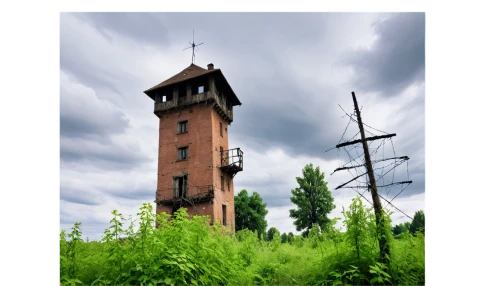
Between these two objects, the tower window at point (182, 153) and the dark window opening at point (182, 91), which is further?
the dark window opening at point (182, 91)

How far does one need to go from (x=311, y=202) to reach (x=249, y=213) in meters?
10.2

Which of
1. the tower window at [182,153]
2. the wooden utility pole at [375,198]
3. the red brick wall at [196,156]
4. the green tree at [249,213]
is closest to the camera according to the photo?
the wooden utility pole at [375,198]

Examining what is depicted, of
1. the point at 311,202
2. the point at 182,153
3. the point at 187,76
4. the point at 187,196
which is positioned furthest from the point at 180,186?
the point at 311,202

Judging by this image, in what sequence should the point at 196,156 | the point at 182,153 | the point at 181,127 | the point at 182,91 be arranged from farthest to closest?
1. the point at 182,91
2. the point at 181,127
3. the point at 182,153
4. the point at 196,156

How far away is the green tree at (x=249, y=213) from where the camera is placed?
3975 cm

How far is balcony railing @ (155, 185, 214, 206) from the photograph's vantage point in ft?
71.3

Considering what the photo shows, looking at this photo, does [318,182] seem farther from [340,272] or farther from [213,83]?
[340,272]

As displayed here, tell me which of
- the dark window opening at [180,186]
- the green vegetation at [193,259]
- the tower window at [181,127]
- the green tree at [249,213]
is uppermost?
Result: the tower window at [181,127]

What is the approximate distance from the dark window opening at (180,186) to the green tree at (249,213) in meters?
17.6

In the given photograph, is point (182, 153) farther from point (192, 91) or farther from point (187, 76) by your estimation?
point (187, 76)

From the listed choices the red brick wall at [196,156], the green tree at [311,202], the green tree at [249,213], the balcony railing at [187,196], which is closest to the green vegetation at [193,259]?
the balcony railing at [187,196]

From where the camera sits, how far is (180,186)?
2331 cm

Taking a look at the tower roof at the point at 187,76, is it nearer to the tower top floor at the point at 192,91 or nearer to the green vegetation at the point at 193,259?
the tower top floor at the point at 192,91

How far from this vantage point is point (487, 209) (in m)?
4.16
